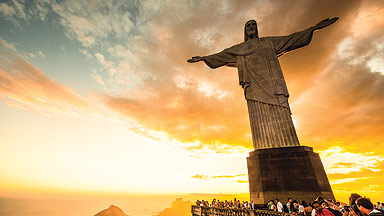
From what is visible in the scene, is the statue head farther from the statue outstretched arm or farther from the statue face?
the statue outstretched arm

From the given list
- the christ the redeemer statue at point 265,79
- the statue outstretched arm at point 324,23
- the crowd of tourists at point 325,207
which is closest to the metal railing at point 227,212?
the crowd of tourists at point 325,207

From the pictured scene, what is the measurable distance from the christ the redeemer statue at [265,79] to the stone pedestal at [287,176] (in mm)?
874

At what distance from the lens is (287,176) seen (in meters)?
8.81

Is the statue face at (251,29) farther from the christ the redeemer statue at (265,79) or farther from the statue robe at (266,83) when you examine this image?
the statue robe at (266,83)

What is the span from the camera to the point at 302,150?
357 inches

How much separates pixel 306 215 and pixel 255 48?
11.9 m

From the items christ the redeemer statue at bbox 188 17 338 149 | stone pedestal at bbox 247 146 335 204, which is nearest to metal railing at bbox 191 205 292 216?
stone pedestal at bbox 247 146 335 204

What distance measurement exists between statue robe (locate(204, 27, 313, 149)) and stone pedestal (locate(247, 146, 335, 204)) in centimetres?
88

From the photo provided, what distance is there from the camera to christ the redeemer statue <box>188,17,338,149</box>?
10.5m

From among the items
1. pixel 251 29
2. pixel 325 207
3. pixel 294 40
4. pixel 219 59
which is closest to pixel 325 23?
pixel 294 40

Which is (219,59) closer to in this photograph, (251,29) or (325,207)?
(251,29)

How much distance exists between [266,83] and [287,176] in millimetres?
6409

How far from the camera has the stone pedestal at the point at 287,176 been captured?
8.27 m

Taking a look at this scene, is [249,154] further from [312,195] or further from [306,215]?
[306,215]
